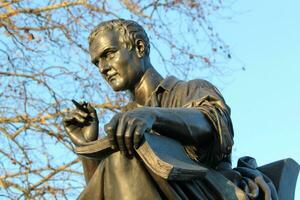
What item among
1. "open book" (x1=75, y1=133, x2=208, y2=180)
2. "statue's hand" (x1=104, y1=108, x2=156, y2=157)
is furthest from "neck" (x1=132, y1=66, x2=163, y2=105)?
"statue's hand" (x1=104, y1=108, x2=156, y2=157)

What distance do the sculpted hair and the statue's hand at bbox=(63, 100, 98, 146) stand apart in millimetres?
322

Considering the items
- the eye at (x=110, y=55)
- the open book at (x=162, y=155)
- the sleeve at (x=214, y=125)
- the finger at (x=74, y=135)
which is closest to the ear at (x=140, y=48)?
the eye at (x=110, y=55)

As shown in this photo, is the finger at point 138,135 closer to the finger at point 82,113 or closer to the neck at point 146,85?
the finger at point 82,113

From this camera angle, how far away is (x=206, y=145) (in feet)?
9.62

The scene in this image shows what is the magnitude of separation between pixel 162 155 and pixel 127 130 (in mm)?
140

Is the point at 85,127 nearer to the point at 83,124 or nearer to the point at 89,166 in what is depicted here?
the point at 83,124

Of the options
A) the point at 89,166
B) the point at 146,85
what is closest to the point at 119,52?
the point at 146,85

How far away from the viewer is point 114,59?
313 cm

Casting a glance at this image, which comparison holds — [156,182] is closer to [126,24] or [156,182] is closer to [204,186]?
[204,186]

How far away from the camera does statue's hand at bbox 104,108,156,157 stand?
257cm

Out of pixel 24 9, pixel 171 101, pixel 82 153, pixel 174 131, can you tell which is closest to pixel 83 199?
pixel 82 153

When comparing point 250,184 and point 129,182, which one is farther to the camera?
point 250,184

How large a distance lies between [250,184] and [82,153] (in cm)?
66

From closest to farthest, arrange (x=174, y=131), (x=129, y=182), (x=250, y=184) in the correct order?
1. (x=129, y=182)
2. (x=174, y=131)
3. (x=250, y=184)
